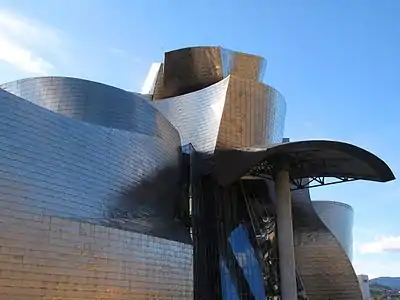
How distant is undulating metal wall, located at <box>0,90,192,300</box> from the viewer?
12.9m

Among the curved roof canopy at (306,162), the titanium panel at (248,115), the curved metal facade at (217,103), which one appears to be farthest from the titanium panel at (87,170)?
the titanium panel at (248,115)

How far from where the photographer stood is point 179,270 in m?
19.3

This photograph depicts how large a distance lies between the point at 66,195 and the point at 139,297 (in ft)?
13.8

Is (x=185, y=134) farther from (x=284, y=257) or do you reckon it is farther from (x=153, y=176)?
(x=284, y=257)

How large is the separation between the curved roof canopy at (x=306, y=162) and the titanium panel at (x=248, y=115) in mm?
1472

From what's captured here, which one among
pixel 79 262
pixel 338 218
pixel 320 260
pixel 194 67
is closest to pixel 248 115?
pixel 194 67

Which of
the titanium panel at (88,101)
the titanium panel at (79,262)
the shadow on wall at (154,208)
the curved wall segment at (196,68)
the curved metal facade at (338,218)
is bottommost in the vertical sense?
the titanium panel at (79,262)

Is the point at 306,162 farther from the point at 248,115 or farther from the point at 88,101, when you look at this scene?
the point at 88,101

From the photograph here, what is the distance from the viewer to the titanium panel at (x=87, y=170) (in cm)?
1373

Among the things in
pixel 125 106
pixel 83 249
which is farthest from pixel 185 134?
pixel 83 249

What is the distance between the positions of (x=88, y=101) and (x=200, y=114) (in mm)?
7746

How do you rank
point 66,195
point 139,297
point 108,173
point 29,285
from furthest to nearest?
point 108,173, point 139,297, point 66,195, point 29,285

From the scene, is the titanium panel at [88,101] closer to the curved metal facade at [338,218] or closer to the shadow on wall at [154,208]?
the shadow on wall at [154,208]

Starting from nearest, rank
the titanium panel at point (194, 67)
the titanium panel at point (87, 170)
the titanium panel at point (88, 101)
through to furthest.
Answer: the titanium panel at point (87, 170)
the titanium panel at point (88, 101)
the titanium panel at point (194, 67)
